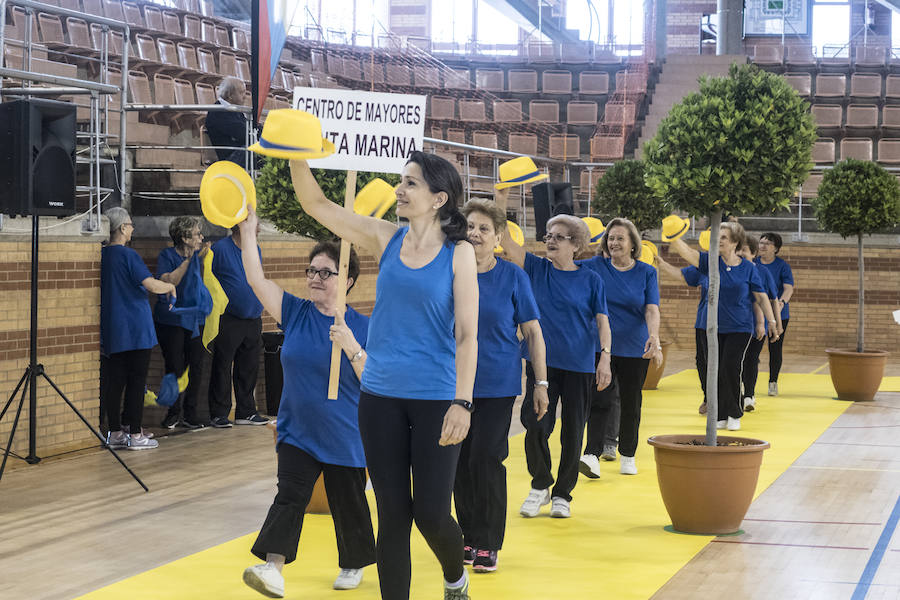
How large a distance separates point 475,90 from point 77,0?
8.42m

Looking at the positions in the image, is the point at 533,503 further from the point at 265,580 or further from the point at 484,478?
the point at 265,580

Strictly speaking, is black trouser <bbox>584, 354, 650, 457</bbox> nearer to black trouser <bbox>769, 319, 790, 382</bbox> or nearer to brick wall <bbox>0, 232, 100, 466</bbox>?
brick wall <bbox>0, 232, 100, 466</bbox>

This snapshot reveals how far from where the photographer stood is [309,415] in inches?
184

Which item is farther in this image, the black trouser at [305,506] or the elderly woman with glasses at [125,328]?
the elderly woman with glasses at [125,328]

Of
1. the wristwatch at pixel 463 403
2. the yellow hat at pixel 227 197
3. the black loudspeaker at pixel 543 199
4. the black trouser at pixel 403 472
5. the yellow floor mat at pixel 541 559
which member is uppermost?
the black loudspeaker at pixel 543 199

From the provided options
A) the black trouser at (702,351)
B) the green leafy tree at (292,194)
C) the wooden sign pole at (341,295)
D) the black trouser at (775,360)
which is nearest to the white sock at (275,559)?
the wooden sign pole at (341,295)

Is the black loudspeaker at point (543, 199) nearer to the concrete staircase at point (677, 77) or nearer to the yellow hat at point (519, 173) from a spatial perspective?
the yellow hat at point (519, 173)

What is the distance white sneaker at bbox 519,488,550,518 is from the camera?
254 inches

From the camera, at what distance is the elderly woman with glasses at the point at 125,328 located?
8391 millimetres

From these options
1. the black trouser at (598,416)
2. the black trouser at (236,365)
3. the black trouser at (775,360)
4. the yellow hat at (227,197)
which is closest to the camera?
the yellow hat at (227,197)

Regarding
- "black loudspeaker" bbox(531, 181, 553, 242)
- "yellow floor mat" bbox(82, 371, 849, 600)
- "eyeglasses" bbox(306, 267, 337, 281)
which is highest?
"black loudspeaker" bbox(531, 181, 553, 242)

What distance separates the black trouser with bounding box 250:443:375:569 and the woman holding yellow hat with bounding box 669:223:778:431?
5.30 metres

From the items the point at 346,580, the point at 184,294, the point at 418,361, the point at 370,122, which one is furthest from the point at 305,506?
the point at 184,294

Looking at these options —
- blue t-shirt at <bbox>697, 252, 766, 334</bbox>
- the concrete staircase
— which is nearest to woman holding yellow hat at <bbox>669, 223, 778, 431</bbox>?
blue t-shirt at <bbox>697, 252, 766, 334</bbox>
